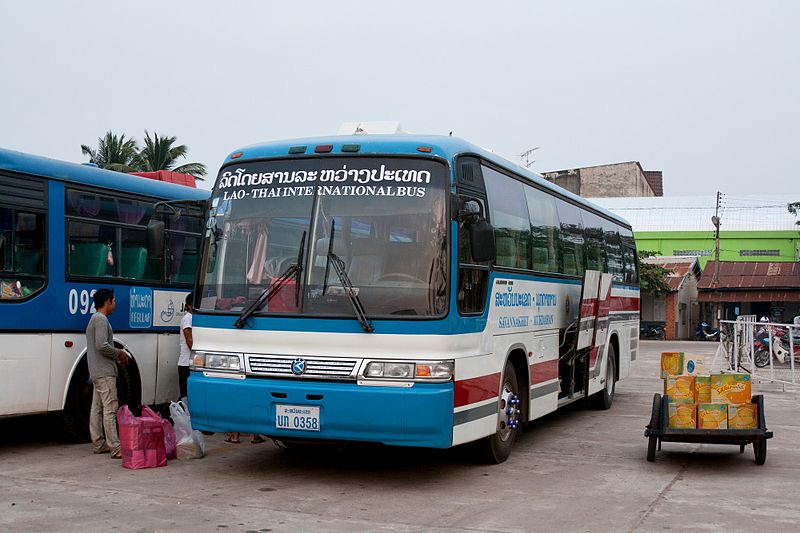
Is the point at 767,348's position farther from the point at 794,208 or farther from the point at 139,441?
the point at 794,208

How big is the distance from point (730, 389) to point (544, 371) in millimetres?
2154

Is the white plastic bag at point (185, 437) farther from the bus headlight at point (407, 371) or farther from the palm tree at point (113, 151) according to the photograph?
the palm tree at point (113, 151)

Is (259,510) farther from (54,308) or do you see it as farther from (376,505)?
(54,308)

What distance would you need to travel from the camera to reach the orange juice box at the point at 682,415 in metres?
9.33

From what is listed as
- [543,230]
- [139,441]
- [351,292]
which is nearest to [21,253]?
[139,441]

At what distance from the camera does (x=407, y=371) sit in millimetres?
7730

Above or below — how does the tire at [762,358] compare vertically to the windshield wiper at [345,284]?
below

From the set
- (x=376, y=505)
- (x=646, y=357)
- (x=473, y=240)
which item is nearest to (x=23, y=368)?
(x=376, y=505)

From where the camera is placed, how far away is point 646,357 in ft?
105

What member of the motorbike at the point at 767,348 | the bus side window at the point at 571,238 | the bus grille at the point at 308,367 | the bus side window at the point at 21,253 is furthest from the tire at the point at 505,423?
the motorbike at the point at 767,348

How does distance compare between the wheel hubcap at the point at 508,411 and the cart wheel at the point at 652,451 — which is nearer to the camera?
the wheel hubcap at the point at 508,411

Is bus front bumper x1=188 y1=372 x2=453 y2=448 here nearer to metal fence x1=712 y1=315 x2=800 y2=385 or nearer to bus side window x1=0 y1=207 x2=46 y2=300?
bus side window x1=0 y1=207 x2=46 y2=300

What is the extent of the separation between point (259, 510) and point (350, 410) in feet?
3.55

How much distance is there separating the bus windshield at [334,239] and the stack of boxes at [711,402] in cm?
310
